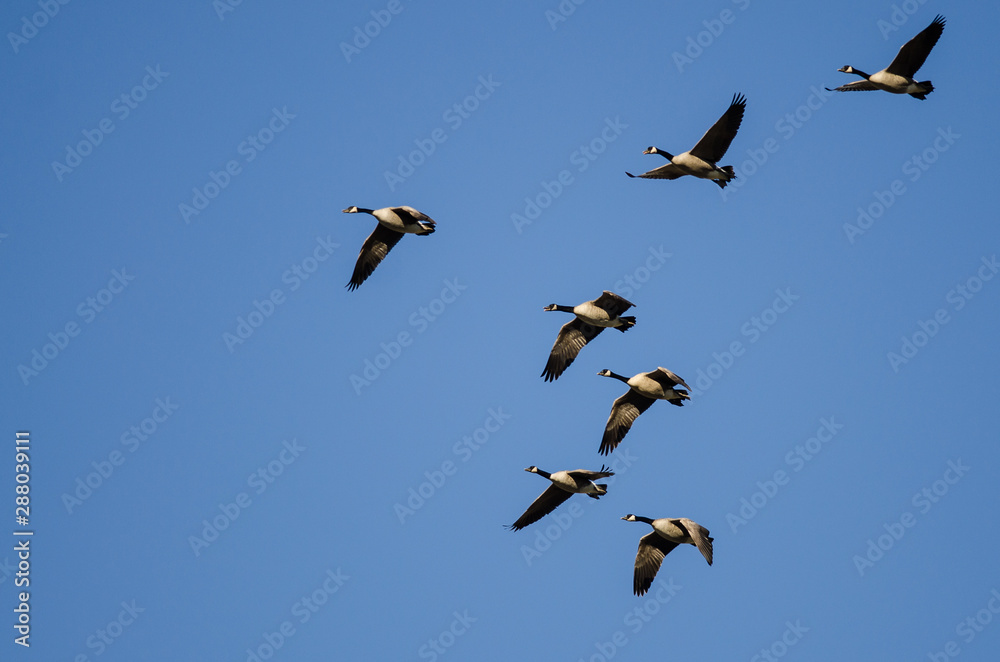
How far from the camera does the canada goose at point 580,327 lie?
28.2 meters

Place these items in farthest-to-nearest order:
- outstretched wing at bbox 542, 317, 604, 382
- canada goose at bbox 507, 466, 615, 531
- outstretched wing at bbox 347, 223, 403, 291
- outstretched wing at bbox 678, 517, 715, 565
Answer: outstretched wing at bbox 347, 223, 403, 291 → outstretched wing at bbox 542, 317, 604, 382 → canada goose at bbox 507, 466, 615, 531 → outstretched wing at bbox 678, 517, 715, 565

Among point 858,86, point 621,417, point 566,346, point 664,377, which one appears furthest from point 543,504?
point 858,86

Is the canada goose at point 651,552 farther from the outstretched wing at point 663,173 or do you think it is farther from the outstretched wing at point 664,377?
the outstretched wing at point 663,173

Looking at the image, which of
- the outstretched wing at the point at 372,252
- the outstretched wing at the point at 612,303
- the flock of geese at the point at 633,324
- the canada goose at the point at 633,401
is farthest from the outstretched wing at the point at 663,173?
the outstretched wing at the point at 372,252

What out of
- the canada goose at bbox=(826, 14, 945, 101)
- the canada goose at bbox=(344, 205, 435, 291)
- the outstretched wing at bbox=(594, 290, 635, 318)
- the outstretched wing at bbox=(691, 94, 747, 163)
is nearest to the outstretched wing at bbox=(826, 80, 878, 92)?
the canada goose at bbox=(826, 14, 945, 101)

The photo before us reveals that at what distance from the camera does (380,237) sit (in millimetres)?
31109

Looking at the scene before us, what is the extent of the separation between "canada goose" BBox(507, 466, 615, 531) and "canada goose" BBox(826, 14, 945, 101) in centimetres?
1022

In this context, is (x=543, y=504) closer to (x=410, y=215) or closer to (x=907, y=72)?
(x=410, y=215)

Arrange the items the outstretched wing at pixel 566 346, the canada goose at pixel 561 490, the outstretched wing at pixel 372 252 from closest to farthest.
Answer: the canada goose at pixel 561 490 → the outstretched wing at pixel 566 346 → the outstretched wing at pixel 372 252

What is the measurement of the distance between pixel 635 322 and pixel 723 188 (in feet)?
11.8

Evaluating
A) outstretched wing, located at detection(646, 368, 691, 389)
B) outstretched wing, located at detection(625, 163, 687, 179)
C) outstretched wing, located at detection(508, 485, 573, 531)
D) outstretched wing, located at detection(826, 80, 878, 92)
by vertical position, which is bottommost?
outstretched wing, located at detection(508, 485, 573, 531)

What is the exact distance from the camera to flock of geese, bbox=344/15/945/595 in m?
27.4

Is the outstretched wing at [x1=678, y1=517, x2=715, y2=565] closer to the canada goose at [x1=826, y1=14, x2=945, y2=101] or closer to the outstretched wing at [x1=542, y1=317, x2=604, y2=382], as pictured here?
the outstretched wing at [x1=542, y1=317, x2=604, y2=382]

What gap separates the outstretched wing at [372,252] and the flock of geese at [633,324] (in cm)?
76
